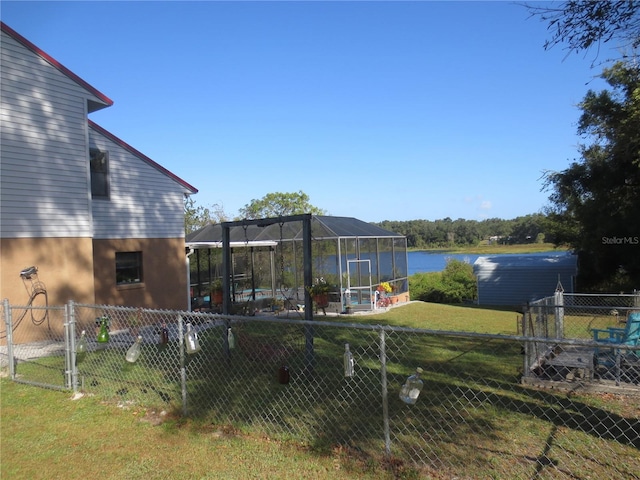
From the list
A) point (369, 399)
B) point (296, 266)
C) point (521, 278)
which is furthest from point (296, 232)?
point (521, 278)

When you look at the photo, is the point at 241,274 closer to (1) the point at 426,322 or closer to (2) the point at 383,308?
(2) the point at 383,308

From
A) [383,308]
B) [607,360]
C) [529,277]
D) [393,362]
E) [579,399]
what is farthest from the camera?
[529,277]

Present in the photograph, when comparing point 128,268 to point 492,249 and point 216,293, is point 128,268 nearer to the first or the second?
point 216,293

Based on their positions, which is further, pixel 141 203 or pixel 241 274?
pixel 241 274

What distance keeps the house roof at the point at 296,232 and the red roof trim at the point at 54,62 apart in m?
5.65

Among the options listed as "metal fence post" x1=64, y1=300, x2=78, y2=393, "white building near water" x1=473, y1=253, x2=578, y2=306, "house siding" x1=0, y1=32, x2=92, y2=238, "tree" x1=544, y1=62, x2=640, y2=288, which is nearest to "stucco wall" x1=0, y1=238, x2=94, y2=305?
"house siding" x1=0, y1=32, x2=92, y2=238

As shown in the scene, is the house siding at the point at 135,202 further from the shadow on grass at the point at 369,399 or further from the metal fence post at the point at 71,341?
the metal fence post at the point at 71,341

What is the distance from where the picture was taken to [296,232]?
1691cm

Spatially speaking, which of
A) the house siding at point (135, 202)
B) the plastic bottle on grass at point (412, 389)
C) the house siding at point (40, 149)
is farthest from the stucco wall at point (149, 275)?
the plastic bottle on grass at point (412, 389)

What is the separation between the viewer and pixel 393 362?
24.8 ft

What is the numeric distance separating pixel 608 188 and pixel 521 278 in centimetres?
764

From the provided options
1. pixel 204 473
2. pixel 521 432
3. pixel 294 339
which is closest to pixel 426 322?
pixel 294 339

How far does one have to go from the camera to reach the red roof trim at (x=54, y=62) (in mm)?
9445

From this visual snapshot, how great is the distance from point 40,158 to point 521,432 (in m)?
10.7
